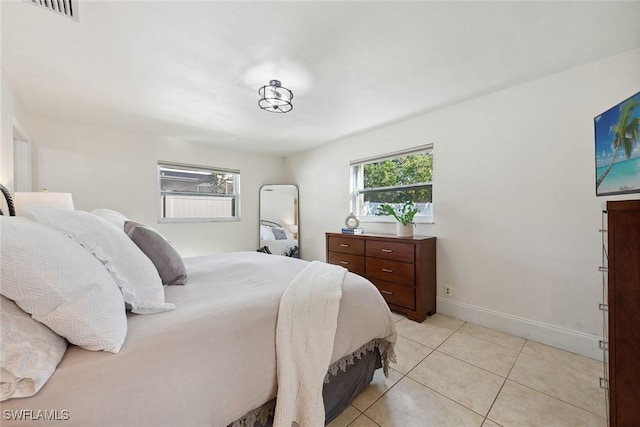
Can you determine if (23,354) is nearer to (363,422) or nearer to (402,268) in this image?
(363,422)

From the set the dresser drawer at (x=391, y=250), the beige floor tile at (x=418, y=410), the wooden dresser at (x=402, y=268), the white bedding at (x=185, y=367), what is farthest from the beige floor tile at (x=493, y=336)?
the white bedding at (x=185, y=367)

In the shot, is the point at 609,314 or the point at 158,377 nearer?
the point at 158,377

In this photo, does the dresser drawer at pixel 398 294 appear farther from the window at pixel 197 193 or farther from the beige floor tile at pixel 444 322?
the window at pixel 197 193

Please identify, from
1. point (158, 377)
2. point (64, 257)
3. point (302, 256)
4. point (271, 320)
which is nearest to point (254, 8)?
point (64, 257)

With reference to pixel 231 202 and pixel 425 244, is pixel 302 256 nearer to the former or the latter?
pixel 231 202

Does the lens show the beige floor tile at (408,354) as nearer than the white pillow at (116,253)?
No

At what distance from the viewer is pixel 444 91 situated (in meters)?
2.34

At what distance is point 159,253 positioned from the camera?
1.38m

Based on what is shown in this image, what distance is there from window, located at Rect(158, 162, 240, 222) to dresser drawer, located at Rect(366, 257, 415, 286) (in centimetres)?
264

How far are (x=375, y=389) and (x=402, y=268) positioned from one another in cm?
133

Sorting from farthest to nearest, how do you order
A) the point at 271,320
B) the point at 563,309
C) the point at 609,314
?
the point at 563,309
the point at 271,320
the point at 609,314

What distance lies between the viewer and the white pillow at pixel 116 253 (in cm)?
91

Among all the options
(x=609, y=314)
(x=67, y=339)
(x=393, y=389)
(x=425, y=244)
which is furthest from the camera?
(x=425, y=244)

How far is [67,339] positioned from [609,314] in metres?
1.88
